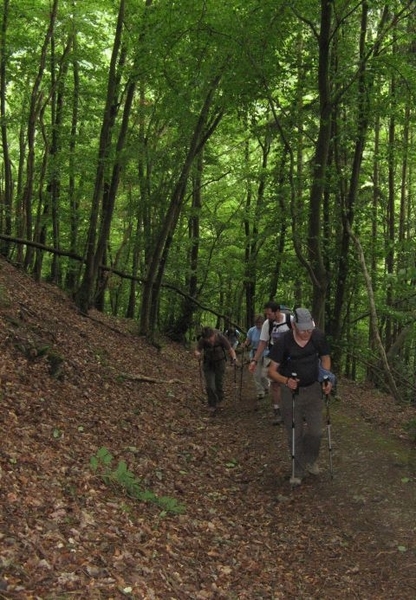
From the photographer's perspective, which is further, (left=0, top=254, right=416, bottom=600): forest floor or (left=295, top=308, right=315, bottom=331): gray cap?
(left=295, top=308, right=315, bottom=331): gray cap

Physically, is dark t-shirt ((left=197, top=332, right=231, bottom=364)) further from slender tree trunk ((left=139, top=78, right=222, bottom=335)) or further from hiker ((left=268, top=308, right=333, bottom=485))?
slender tree trunk ((left=139, top=78, right=222, bottom=335))

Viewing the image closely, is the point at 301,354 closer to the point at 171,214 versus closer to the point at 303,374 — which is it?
the point at 303,374

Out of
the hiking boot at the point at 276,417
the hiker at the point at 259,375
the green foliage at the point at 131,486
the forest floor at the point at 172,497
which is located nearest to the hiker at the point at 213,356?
the forest floor at the point at 172,497

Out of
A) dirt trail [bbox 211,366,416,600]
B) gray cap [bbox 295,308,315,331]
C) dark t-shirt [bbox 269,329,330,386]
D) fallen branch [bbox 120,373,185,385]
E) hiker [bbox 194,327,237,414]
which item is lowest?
dirt trail [bbox 211,366,416,600]

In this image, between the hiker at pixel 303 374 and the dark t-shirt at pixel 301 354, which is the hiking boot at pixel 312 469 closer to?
the hiker at pixel 303 374

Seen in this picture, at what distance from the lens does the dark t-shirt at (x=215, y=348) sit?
11.3 m

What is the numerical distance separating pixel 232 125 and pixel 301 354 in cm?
1636

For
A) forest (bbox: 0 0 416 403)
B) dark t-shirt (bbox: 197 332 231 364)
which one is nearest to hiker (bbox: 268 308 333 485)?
forest (bbox: 0 0 416 403)

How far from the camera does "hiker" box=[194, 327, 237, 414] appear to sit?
11.3 m

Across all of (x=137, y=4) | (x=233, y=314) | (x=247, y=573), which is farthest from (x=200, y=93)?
(x=233, y=314)

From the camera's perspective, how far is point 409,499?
6773 mm

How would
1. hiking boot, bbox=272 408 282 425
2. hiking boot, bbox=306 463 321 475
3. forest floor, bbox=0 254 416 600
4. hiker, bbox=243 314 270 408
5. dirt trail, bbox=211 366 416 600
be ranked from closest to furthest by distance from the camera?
forest floor, bbox=0 254 416 600
dirt trail, bbox=211 366 416 600
hiking boot, bbox=306 463 321 475
hiking boot, bbox=272 408 282 425
hiker, bbox=243 314 270 408

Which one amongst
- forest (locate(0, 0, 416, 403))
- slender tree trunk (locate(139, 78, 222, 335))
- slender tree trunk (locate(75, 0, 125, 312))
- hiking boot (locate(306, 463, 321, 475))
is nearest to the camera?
hiking boot (locate(306, 463, 321, 475))

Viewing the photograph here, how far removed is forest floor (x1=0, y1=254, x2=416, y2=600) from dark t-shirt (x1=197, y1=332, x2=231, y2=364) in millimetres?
1187
